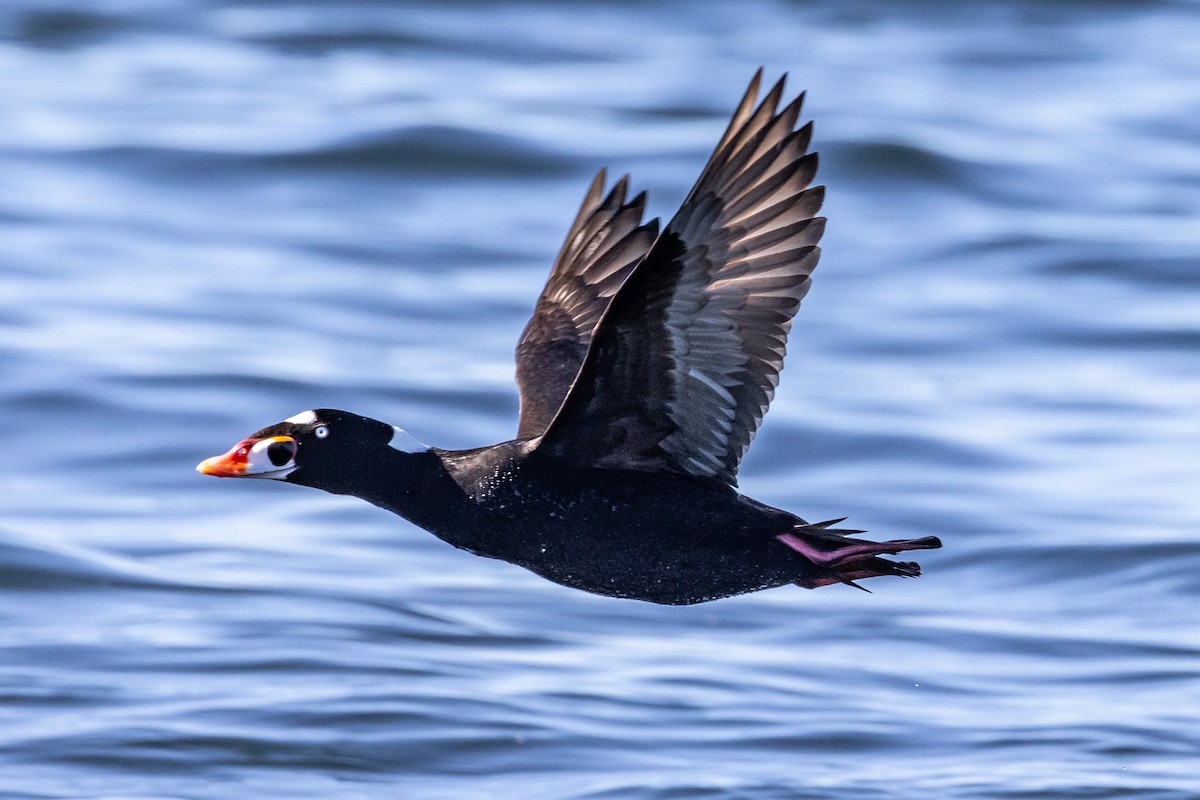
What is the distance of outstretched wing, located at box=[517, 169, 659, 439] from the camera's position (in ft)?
24.5

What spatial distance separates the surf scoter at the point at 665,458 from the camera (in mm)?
5930

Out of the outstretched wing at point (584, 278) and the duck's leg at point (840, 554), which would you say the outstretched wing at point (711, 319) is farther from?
the outstretched wing at point (584, 278)

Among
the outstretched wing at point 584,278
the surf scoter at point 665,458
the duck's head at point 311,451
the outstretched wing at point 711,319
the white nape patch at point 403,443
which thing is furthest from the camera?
the outstretched wing at point 584,278

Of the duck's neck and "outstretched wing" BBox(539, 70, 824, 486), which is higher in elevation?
"outstretched wing" BBox(539, 70, 824, 486)

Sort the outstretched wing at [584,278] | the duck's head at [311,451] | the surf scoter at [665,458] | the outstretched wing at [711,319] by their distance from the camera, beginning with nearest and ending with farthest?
the outstretched wing at [711,319] → the surf scoter at [665,458] → the duck's head at [311,451] → the outstretched wing at [584,278]

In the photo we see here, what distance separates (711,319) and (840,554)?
79 cm

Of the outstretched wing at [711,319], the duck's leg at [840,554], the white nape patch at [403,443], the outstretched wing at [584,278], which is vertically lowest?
the duck's leg at [840,554]

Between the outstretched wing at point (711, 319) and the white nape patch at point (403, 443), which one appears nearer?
the outstretched wing at point (711, 319)

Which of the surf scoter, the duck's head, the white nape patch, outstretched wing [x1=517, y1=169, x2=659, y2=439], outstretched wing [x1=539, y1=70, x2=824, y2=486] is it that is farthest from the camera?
outstretched wing [x1=517, y1=169, x2=659, y2=439]

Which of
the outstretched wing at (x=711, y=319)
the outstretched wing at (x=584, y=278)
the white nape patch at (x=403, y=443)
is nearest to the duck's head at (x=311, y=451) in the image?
the white nape patch at (x=403, y=443)

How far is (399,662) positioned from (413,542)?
1.94m

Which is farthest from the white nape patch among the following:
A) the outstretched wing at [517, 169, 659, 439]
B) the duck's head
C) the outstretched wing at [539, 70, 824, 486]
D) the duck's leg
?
the duck's leg

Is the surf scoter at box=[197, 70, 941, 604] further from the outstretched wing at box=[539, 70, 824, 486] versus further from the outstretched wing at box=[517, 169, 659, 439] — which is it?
the outstretched wing at box=[517, 169, 659, 439]

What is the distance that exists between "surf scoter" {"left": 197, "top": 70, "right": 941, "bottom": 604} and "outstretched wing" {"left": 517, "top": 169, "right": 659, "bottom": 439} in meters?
1.08
